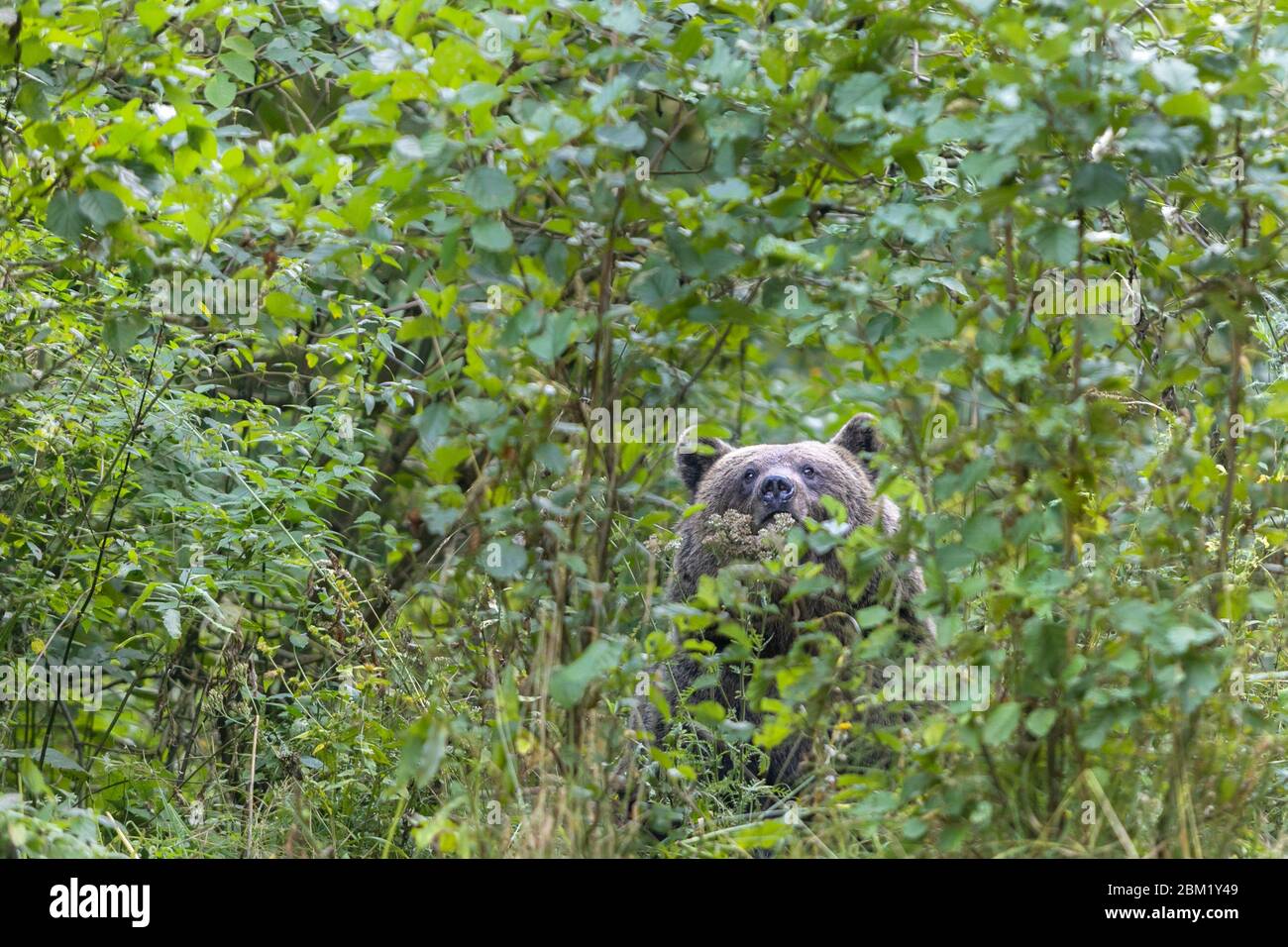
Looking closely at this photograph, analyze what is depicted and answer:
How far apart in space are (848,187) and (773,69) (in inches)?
43.3

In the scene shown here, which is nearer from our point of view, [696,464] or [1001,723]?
[1001,723]

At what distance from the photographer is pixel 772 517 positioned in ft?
20.3

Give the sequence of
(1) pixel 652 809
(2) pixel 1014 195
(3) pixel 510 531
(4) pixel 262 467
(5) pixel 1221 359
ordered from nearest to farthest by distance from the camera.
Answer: (2) pixel 1014 195 → (1) pixel 652 809 → (5) pixel 1221 359 → (3) pixel 510 531 → (4) pixel 262 467

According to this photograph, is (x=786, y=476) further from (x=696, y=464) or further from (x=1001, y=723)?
(x=1001, y=723)

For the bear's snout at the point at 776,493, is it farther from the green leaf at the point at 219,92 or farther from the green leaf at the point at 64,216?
the green leaf at the point at 64,216

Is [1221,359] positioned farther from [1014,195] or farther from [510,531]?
[510,531]

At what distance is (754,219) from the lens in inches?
168

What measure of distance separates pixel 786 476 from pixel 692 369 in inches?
56.2

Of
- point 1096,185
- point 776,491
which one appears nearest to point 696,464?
point 776,491

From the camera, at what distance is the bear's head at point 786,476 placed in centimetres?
623

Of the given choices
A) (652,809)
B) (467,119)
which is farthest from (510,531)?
(467,119)

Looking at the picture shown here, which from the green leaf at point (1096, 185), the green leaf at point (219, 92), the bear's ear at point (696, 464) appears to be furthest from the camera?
the bear's ear at point (696, 464)

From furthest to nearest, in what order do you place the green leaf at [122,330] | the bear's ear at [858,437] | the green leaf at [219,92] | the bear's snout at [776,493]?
1. the bear's ear at [858,437]
2. the bear's snout at [776,493]
3. the green leaf at [219,92]
4. the green leaf at [122,330]

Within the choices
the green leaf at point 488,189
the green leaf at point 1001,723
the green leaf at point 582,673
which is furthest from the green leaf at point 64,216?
the green leaf at point 1001,723
